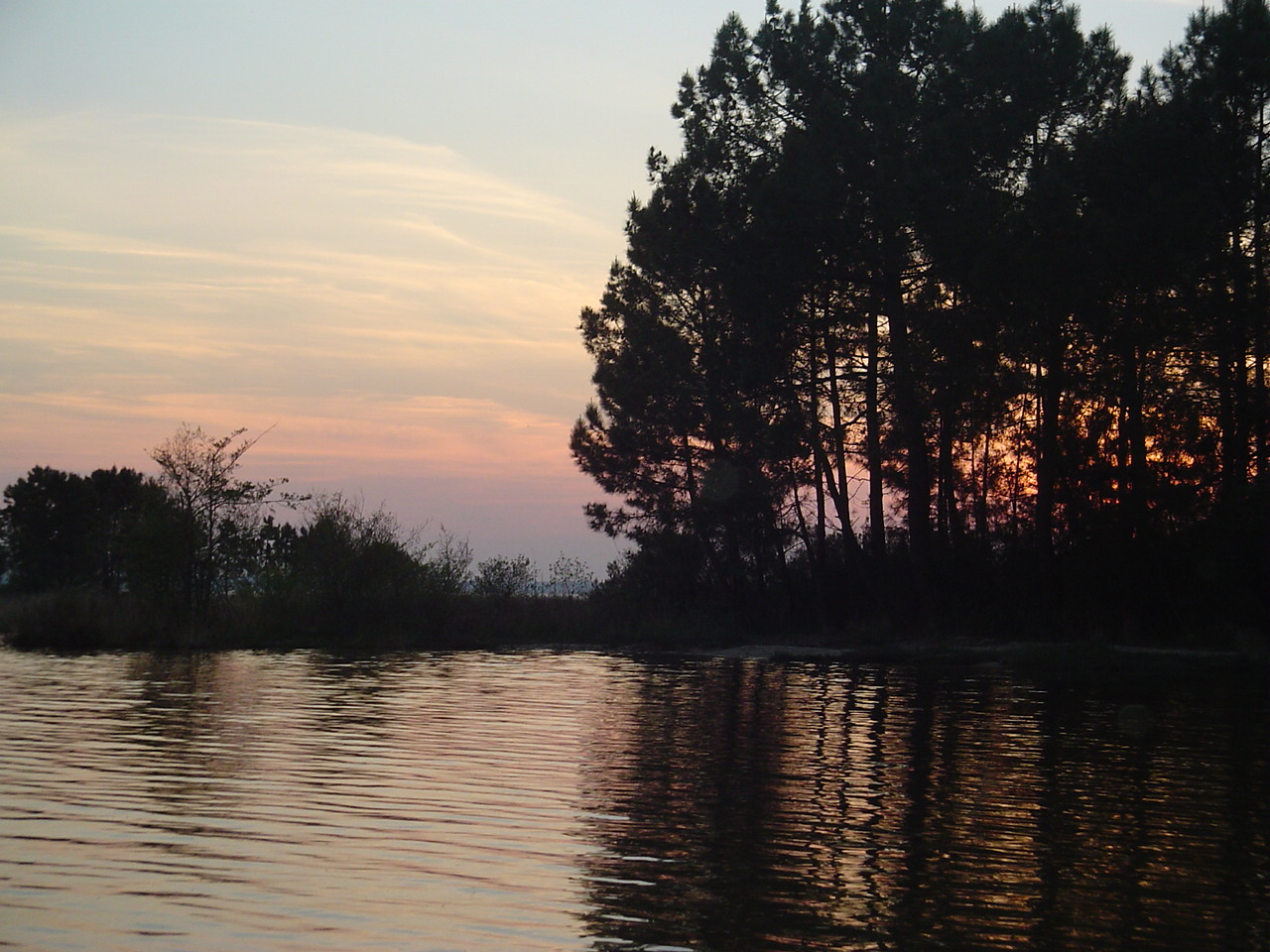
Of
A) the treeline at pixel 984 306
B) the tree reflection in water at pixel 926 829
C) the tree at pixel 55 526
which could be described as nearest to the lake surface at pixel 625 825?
the tree reflection in water at pixel 926 829

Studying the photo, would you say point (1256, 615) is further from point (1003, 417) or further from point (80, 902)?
point (80, 902)

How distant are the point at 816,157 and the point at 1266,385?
10.7 meters

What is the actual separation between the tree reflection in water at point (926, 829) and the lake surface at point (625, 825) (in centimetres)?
3

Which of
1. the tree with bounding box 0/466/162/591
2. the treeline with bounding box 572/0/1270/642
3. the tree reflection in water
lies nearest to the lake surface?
the tree reflection in water

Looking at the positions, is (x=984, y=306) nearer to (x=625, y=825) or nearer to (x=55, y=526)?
(x=625, y=825)

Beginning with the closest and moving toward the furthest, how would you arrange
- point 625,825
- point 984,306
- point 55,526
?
point 625,825
point 984,306
point 55,526

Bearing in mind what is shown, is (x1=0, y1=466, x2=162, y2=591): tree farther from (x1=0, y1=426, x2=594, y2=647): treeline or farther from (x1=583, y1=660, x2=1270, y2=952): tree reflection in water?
(x1=583, y1=660, x2=1270, y2=952): tree reflection in water

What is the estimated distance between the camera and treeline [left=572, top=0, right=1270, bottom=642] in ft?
87.4

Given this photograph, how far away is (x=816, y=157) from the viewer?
94.3 ft

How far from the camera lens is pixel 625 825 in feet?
27.8

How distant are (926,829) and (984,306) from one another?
68.2 ft

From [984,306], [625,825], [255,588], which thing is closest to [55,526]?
[255,588]

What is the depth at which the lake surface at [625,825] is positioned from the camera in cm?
606

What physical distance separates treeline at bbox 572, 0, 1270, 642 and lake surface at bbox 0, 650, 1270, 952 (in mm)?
11600
